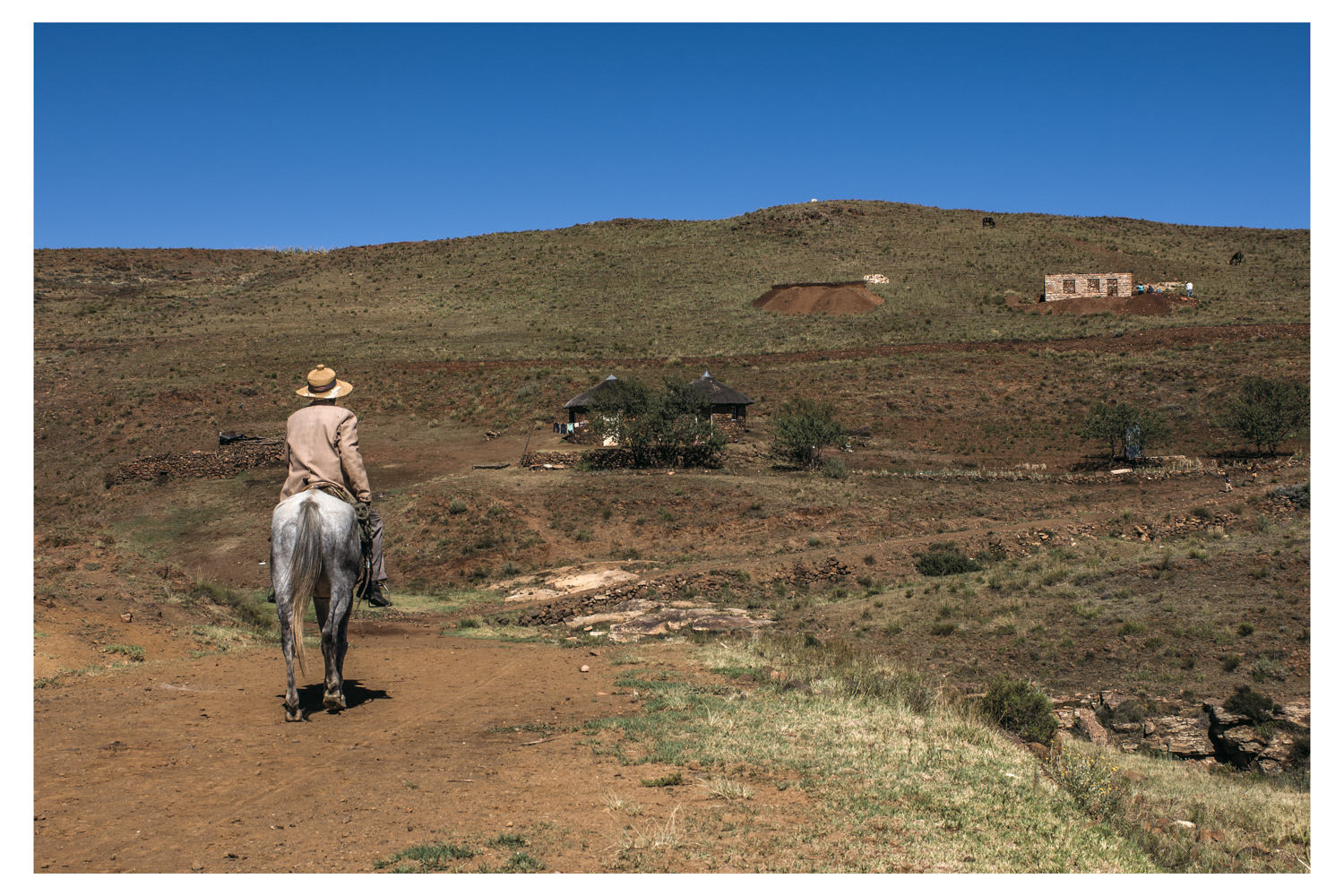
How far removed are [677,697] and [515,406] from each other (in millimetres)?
38590

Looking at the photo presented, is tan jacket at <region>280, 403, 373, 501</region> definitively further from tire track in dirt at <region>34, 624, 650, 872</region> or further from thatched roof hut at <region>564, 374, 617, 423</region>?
thatched roof hut at <region>564, 374, 617, 423</region>

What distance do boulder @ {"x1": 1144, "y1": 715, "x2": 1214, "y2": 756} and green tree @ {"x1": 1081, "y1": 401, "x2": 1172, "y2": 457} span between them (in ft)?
91.8

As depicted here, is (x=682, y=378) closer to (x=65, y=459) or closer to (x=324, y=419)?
(x=65, y=459)

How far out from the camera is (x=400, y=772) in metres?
6.72

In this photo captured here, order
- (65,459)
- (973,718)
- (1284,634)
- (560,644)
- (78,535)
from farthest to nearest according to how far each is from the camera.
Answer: (65,459) < (78,535) < (560,644) < (1284,634) < (973,718)

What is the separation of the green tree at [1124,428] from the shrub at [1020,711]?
3022 cm

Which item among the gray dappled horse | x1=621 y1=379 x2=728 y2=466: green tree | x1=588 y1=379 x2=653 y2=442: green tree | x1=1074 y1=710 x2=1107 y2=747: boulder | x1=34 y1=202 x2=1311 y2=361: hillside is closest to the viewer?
the gray dappled horse

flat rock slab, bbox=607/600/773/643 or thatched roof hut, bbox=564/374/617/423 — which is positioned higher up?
thatched roof hut, bbox=564/374/617/423

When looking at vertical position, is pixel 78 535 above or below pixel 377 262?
below

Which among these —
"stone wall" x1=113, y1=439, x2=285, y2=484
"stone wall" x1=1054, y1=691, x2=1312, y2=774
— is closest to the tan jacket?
"stone wall" x1=1054, y1=691, x2=1312, y2=774

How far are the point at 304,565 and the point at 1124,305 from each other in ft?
223

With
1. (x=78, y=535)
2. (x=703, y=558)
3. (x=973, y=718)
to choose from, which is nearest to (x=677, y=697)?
(x=973, y=718)

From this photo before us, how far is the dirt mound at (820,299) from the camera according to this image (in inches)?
2793

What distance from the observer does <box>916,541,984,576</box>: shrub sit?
22188 mm
